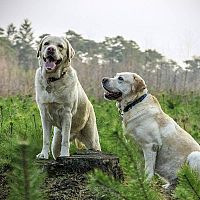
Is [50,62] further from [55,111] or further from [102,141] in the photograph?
[102,141]

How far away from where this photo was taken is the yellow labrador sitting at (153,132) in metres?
5.06

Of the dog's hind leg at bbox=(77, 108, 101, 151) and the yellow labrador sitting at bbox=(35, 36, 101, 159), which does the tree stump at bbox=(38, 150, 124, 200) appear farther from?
the dog's hind leg at bbox=(77, 108, 101, 151)

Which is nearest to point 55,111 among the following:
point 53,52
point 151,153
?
point 53,52

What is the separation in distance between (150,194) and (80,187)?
2677mm

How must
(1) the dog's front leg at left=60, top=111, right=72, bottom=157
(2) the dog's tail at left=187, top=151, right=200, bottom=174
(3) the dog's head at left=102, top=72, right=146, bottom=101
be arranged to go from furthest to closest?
(3) the dog's head at left=102, top=72, right=146, bottom=101 → (1) the dog's front leg at left=60, top=111, right=72, bottom=157 → (2) the dog's tail at left=187, top=151, right=200, bottom=174

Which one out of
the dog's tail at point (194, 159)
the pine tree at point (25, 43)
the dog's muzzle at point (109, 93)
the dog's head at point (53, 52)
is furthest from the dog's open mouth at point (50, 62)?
the pine tree at point (25, 43)

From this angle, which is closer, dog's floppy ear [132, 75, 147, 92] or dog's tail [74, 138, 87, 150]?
dog's floppy ear [132, 75, 147, 92]

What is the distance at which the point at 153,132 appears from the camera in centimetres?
518

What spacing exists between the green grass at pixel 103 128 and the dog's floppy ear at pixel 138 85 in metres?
0.38

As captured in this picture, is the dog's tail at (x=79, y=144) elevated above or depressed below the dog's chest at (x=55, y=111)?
below

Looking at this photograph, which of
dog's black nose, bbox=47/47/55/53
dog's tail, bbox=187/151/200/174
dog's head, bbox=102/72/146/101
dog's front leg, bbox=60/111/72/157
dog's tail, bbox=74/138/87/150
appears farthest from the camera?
dog's tail, bbox=74/138/87/150

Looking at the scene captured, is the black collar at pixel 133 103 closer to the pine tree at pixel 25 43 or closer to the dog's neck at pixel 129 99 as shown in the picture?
the dog's neck at pixel 129 99

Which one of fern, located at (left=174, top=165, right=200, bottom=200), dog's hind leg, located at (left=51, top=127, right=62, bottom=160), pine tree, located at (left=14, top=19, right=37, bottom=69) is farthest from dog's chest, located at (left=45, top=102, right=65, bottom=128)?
pine tree, located at (left=14, top=19, right=37, bottom=69)

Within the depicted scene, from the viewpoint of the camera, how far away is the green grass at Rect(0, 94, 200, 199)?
48.6 inches
